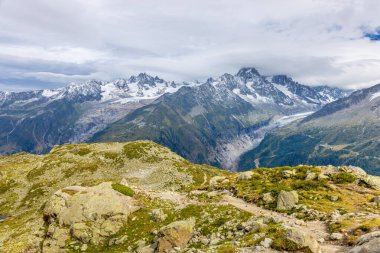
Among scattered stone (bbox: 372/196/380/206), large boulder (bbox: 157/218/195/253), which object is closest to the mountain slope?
large boulder (bbox: 157/218/195/253)

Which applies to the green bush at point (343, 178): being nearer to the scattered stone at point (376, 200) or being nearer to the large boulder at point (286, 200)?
the scattered stone at point (376, 200)

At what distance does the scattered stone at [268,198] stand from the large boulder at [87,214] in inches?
788

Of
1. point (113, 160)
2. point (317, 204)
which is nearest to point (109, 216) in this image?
point (317, 204)

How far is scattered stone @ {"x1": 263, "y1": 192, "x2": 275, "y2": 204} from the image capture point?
48062 mm

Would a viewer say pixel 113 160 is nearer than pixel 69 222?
No

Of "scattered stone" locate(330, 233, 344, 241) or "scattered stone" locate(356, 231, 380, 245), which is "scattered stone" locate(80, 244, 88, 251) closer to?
"scattered stone" locate(330, 233, 344, 241)

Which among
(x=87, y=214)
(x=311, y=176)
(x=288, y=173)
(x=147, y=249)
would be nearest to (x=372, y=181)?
(x=311, y=176)

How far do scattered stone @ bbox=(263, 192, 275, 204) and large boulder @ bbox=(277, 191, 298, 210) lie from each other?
78.9 inches

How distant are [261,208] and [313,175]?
62.1ft

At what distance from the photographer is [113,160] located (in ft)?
457

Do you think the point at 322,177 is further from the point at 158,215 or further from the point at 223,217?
the point at 158,215

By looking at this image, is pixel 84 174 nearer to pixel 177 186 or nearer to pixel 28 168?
pixel 28 168

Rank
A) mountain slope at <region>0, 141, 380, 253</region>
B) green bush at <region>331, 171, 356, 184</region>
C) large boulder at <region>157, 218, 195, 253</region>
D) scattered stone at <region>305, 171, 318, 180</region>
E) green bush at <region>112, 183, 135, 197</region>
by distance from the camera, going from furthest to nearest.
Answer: scattered stone at <region>305, 171, 318, 180</region>, green bush at <region>331, 171, 356, 184</region>, green bush at <region>112, 183, 135, 197</region>, large boulder at <region>157, 218, 195, 253</region>, mountain slope at <region>0, 141, 380, 253</region>

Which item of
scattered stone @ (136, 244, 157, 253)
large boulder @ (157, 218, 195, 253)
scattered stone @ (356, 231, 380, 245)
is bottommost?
scattered stone @ (136, 244, 157, 253)
